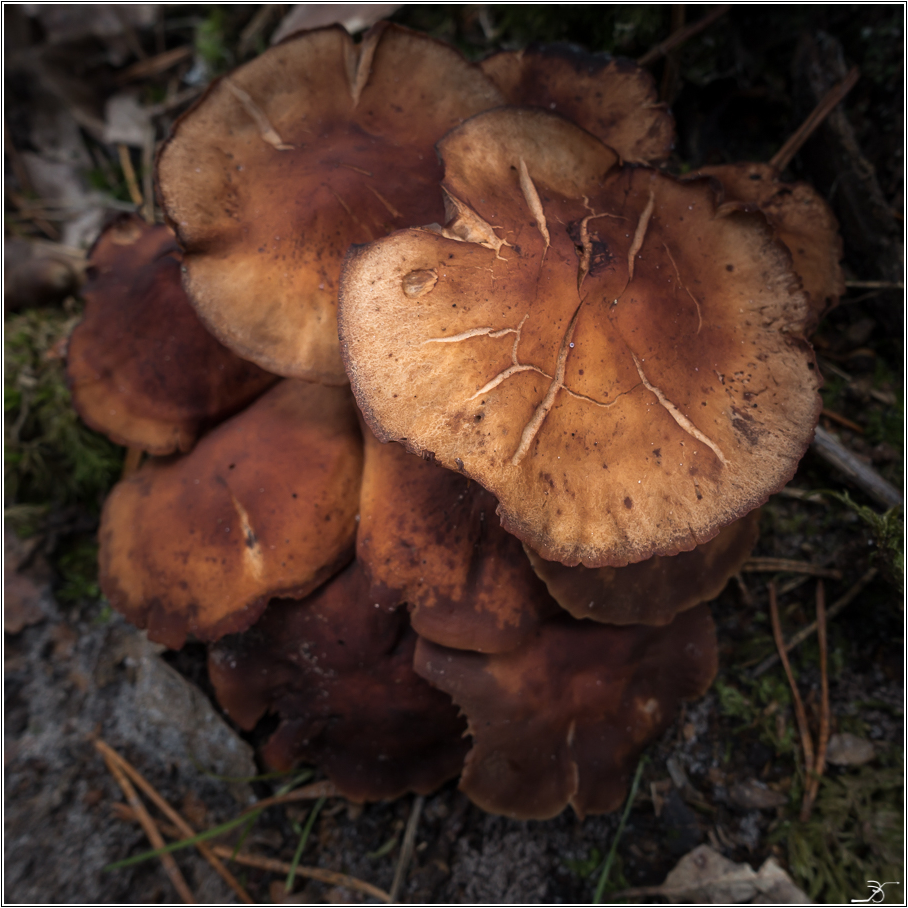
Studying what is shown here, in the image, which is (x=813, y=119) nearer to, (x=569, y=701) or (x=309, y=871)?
Result: (x=569, y=701)

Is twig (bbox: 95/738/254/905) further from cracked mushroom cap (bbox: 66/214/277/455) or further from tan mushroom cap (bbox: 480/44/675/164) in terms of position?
tan mushroom cap (bbox: 480/44/675/164)

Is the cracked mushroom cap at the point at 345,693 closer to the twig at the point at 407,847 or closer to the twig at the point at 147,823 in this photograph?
the twig at the point at 407,847

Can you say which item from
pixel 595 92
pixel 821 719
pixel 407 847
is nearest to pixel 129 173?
pixel 595 92

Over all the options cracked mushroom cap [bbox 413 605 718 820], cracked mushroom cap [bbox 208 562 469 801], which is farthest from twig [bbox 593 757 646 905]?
cracked mushroom cap [bbox 208 562 469 801]

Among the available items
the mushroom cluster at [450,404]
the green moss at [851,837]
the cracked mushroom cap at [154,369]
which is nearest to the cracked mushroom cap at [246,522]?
the mushroom cluster at [450,404]

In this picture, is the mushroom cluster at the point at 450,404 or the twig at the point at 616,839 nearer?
the mushroom cluster at the point at 450,404

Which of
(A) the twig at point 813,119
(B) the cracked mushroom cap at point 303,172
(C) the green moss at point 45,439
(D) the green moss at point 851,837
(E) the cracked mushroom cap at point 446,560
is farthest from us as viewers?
(C) the green moss at point 45,439
